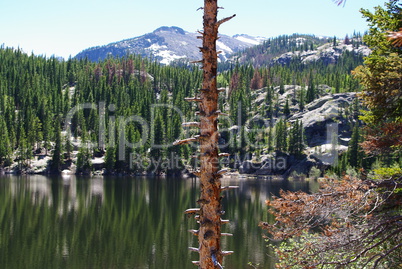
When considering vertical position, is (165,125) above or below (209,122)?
above

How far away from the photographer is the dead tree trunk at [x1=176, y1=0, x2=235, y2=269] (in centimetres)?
713

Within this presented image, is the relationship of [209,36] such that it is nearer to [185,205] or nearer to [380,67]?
[380,67]

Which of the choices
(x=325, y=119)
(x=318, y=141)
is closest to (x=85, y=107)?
(x=318, y=141)

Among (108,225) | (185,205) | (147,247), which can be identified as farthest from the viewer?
(185,205)

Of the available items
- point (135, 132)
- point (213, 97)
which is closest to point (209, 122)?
point (213, 97)

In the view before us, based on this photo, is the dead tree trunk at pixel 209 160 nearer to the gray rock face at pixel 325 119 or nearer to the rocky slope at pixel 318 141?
the rocky slope at pixel 318 141

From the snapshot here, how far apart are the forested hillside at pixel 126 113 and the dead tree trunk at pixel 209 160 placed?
8749cm

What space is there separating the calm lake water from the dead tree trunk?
58.2 feet

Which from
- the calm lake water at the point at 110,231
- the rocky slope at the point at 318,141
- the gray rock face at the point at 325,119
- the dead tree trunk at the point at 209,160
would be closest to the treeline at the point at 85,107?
the rocky slope at the point at 318,141

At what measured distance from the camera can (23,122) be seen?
121 m

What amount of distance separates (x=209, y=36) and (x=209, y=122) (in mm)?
1576

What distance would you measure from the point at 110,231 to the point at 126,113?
95.1 metres

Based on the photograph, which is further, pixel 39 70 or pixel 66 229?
pixel 39 70

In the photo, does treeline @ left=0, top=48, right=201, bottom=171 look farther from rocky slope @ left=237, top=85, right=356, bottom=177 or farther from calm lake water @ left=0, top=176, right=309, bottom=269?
calm lake water @ left=0, top=176, right=309, bottom=269
